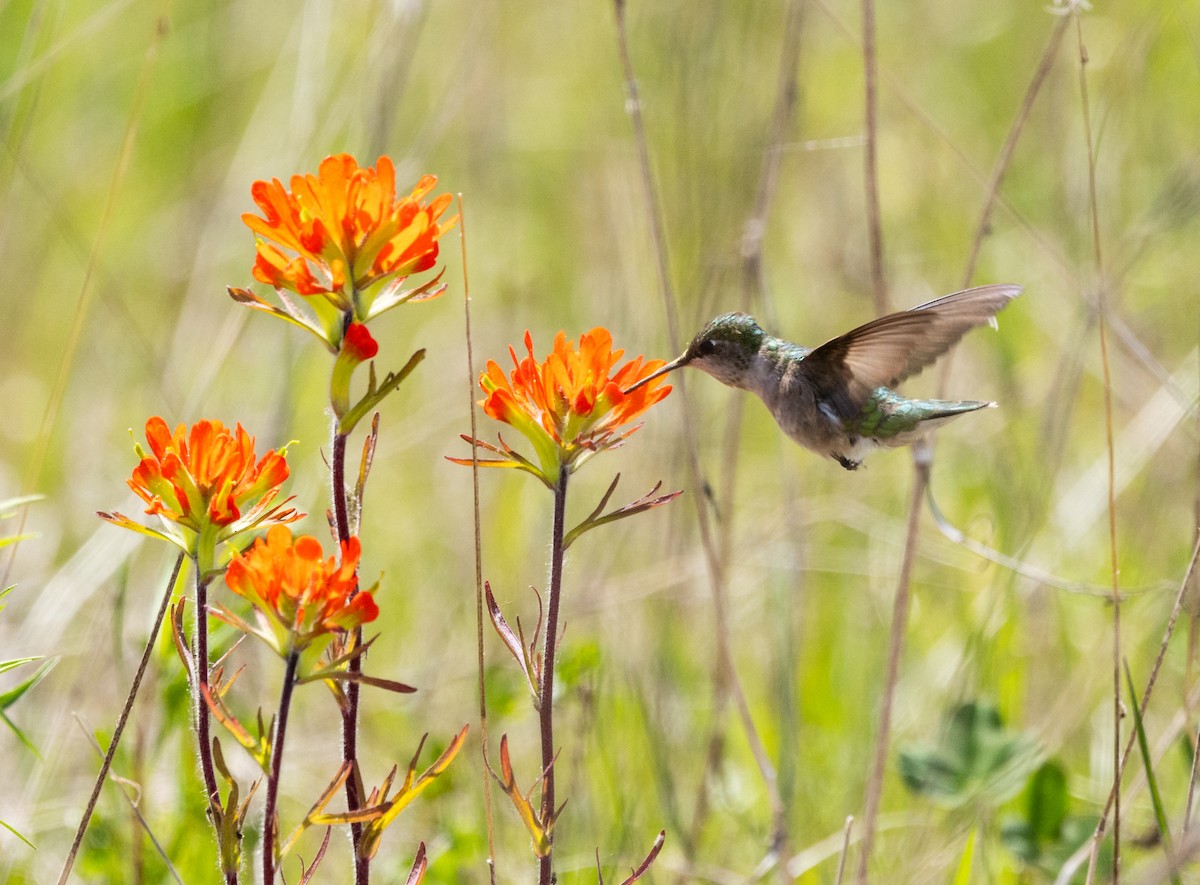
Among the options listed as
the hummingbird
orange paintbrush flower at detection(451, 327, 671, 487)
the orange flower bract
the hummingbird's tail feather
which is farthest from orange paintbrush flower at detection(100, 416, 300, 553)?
the hummingbird's tail feather

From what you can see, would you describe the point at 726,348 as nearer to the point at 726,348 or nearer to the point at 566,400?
the point at 726,348

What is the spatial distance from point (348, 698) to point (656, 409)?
2751 mm

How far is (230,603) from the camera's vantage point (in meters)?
2.78

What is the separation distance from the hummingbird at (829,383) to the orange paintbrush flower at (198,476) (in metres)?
1.02

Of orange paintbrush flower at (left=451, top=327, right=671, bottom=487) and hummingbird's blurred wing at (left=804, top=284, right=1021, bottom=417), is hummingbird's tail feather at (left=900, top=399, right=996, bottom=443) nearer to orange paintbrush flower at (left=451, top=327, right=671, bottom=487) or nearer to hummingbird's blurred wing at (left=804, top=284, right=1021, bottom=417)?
hummingbird's blurred wing at (left=804, top=284, right=1021, bottom=417)

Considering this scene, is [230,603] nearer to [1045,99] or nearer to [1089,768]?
[1089,768]

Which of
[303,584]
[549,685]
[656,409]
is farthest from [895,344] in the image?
[656,409]

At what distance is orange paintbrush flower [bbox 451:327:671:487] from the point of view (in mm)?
1613

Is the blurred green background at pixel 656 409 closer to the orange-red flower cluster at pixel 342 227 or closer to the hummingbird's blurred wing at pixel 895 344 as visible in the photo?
the hummingbird's blurred wing at pixel 895 344

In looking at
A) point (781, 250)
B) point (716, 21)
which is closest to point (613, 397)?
point (716, 21)

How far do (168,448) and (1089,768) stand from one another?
2508mm

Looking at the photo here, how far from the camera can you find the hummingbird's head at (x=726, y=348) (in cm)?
245

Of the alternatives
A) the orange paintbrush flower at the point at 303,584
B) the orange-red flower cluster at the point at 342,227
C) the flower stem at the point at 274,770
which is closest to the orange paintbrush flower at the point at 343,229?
the orange-red flower cluster at the point at 342,227

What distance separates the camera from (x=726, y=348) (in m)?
2.45
